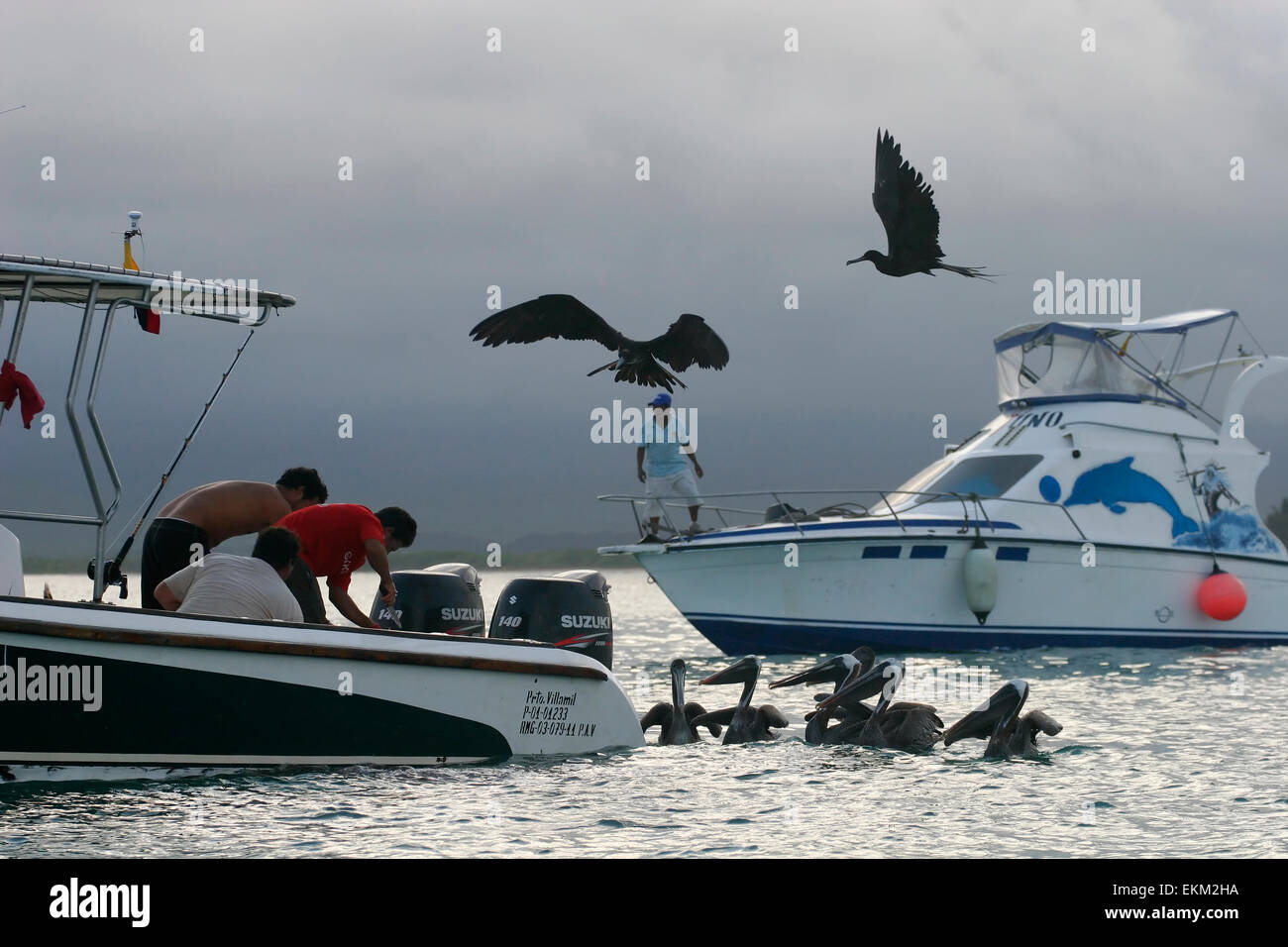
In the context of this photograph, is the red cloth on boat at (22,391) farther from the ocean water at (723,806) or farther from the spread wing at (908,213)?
the spread wing at (908,213)

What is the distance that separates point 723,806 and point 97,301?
4480mm

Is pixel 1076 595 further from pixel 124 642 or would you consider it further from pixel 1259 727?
pixel 124 642

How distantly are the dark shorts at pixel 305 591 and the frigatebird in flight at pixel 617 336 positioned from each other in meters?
2.04

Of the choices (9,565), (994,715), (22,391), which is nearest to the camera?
(22,391)

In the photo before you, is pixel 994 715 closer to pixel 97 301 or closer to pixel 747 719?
pixel 747 719

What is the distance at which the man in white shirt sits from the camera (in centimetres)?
753

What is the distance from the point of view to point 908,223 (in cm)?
961

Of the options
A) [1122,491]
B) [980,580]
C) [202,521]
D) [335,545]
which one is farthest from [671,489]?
[202,521]

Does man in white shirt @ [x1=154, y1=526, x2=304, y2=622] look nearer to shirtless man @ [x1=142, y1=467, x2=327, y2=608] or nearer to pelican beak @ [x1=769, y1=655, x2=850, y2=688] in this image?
shirtless man @ [x1=142, y1=467, x2=327, y2=608]

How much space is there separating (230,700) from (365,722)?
80 centimetres

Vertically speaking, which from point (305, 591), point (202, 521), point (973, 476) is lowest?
point (305, 591)

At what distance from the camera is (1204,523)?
18.0 meters

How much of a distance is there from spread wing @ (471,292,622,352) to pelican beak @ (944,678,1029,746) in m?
3.72

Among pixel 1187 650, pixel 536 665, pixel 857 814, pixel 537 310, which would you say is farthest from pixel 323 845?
pixel 1187 650
